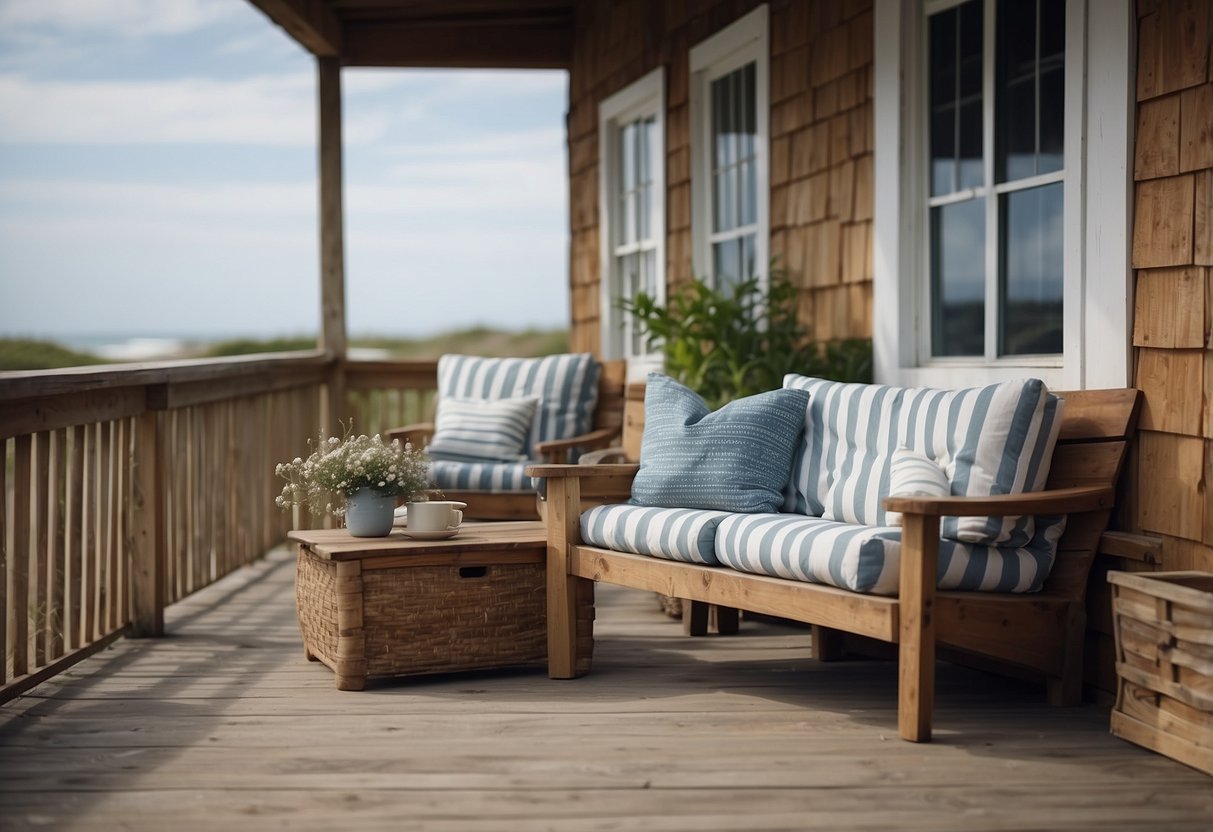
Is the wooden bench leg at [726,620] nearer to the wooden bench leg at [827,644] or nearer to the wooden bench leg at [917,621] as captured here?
the wooden bench leg at [827,644]

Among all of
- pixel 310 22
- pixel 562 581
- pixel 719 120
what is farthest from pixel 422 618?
pixel 310 22

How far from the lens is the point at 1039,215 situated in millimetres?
3666

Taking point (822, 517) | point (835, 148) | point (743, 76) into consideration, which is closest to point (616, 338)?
point (743, 76)

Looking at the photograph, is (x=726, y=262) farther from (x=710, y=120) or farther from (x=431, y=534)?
(x=431, y=534)

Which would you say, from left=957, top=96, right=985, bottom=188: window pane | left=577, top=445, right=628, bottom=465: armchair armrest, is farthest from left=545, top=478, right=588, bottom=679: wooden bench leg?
left=957, top=96, right=985, bottom=188: window pane

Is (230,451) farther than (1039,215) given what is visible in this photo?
Yes

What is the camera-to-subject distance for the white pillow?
126 inches

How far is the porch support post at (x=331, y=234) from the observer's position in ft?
22.1

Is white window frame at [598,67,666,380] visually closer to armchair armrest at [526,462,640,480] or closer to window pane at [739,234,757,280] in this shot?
window pane at [739,234,757,280]

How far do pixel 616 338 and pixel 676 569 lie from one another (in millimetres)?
3586

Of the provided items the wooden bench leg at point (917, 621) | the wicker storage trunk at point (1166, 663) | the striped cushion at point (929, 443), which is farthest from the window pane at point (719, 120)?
the wicker storage trunk at point (1166, 663)

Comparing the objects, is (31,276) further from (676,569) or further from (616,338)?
(676,569)

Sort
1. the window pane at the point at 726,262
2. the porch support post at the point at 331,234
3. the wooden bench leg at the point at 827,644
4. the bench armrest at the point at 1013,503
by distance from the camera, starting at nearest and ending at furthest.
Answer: the bench armrest at the point at 1013,503 → the wooden bench leg at the point at 827,644 → the window pane at the point at 726,262 → the porch support post at the point at 331,234

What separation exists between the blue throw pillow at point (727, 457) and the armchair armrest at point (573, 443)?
1280 millimetres
